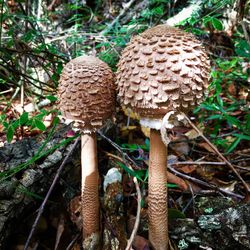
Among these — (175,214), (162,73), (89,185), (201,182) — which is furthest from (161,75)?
(201,182)

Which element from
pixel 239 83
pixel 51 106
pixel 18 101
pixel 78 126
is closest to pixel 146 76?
pixel 78 126

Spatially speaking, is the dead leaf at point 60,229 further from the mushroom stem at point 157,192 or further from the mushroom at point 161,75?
the mushroom at point 161,75

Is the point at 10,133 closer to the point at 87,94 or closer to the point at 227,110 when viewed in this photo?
the point at 87,94

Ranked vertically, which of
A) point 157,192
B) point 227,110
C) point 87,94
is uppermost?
point 87,94

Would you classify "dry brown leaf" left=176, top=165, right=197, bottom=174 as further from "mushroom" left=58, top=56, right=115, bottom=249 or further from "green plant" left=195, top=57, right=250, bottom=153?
"mushroom" left=58, top=56, right=115, bottom=249

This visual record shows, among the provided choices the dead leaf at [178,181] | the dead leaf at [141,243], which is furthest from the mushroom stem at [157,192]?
the dead leaf at [178,181]

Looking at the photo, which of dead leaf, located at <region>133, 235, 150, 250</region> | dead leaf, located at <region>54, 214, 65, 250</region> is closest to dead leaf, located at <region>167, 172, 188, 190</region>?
dead leaf, located at <region>133, 235, 150, 250</region>

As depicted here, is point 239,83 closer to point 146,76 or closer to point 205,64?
point 205,64
